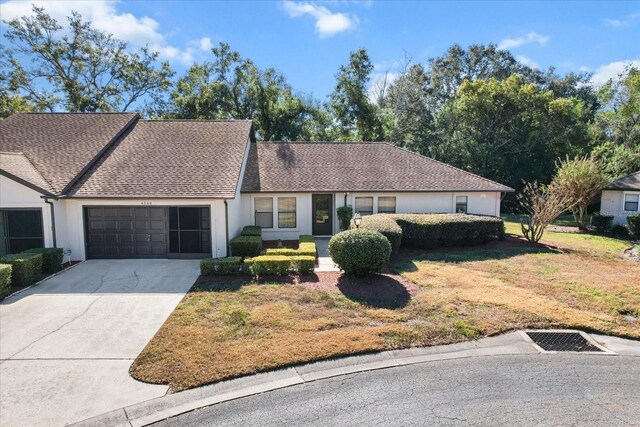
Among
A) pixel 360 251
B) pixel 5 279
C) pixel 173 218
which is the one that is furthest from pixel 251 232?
pixel 5 279

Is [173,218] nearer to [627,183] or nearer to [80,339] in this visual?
[80,339]

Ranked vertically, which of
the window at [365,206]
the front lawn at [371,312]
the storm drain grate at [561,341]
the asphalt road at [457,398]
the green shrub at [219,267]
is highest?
the window at [365,206]

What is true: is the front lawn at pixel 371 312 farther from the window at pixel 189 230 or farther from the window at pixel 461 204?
the window at pixel 461 204

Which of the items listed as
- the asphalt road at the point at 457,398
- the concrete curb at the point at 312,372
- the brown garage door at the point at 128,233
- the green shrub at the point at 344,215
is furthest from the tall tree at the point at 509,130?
the asphalt road at the point at 457,398

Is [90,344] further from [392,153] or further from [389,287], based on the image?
[392,153]

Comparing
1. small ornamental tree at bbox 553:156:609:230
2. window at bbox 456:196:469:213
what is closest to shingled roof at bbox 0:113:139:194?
window at bbox 456:196:469:213

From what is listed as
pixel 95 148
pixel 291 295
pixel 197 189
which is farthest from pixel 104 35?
pixel 291 295
